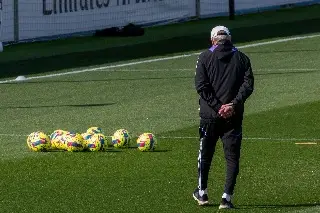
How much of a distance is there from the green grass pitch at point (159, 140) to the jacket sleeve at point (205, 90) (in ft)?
3.68

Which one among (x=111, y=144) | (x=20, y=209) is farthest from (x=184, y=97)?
(x=20, y=209)

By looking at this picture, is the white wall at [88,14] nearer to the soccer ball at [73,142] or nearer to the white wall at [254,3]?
the white wall at [254,3]

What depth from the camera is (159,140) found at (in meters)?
19.3

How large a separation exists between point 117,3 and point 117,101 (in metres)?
12.1

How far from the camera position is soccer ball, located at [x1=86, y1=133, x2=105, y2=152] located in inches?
712

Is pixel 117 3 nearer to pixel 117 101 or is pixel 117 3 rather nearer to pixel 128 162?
pixel 117 101

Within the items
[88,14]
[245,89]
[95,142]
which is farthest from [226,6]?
[245,89]

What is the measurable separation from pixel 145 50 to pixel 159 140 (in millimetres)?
13681

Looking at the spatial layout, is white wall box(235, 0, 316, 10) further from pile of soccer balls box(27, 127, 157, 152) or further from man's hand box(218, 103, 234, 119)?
man's hand box(218, 103, 234, 119)

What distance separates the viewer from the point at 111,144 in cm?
1870

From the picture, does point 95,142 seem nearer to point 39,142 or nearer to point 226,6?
point 39,142

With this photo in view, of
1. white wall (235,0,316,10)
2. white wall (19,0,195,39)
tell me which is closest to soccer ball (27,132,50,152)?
white wall (19,0,195,39)

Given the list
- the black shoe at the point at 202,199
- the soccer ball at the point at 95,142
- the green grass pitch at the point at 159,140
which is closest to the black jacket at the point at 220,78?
the black shoe at the point at 202,199

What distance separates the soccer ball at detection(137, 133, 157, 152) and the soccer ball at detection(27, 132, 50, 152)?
1.26m
